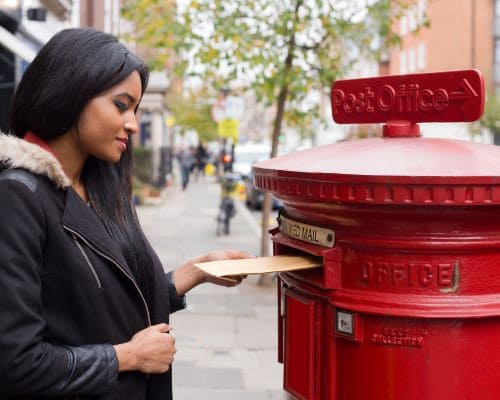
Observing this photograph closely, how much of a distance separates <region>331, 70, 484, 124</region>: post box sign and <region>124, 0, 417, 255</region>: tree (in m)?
6.90

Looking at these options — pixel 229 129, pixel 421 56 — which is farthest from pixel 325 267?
pixel 421 56

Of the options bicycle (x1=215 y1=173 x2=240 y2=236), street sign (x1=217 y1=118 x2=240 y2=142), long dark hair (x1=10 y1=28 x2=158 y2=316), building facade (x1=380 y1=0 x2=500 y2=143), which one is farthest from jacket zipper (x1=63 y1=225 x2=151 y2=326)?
building facade (x1=380 y1=0 x2=500 y2=143)

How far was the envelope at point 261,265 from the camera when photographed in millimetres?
2211

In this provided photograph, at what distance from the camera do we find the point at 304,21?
32.3ft

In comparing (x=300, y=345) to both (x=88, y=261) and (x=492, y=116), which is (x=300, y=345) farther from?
(x=492, y=116)

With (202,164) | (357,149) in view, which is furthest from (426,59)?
(357,149)

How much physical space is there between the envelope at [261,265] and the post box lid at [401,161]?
20cm

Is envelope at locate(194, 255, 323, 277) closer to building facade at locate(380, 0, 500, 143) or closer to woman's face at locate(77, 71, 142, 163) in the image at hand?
woman's face at locate(77, 71, 142, 163)

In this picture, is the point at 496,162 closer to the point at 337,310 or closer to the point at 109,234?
the point at 337,310

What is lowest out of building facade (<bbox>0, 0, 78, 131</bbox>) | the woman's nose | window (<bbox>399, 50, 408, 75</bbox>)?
A: the woman's nose

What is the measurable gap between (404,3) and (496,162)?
8.86 metres

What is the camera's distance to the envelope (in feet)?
7.25

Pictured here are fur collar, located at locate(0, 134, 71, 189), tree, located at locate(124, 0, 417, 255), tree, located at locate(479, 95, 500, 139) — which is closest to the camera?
fur collar, located at locate(0, 134, 71, 189)

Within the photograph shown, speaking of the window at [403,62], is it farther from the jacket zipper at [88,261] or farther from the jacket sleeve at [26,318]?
the jacket sleeve at [26,318]
